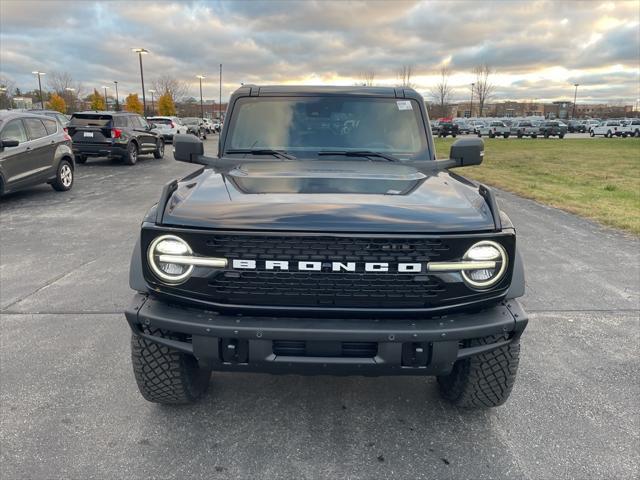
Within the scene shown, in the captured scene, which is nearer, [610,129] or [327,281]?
[327,281]

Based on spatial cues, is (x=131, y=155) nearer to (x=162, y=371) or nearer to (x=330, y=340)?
(x=162, y=371)

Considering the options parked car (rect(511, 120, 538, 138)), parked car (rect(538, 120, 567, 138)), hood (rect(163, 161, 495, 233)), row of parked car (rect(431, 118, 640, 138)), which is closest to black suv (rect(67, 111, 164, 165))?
hood (rect(163, 161, 495, 233))

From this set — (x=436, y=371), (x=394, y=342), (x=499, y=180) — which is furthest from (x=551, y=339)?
(x=499, y=180)

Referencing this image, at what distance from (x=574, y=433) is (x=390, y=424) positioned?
1019 mm

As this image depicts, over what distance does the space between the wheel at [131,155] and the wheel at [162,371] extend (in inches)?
594

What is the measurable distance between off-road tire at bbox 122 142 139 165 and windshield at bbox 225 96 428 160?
13836 mm

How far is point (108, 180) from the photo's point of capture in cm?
1309

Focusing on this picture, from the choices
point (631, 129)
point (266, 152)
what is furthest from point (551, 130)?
point (266, 152)

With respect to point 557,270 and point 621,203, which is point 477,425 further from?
point 621,203

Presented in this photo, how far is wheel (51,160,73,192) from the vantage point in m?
10.6

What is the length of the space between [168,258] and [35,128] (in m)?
9.37

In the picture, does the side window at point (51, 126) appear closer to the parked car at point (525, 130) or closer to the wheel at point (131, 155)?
the wheel at point (131, 155)

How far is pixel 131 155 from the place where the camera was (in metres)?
16.6

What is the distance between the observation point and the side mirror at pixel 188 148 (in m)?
3.74
